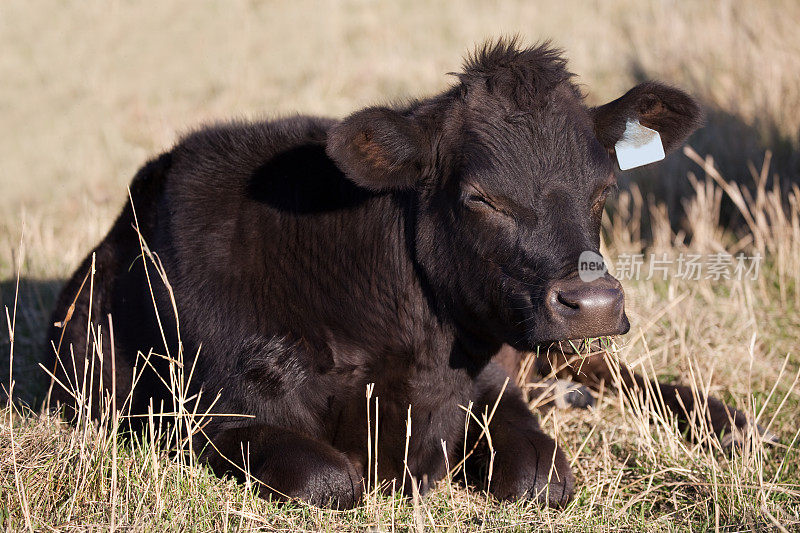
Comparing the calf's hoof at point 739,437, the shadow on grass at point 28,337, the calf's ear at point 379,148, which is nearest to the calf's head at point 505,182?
the calf's ear at point 379,148

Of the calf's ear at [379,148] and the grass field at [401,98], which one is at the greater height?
the calf's ear at [379,148]

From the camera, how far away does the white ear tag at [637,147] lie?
15.3ft

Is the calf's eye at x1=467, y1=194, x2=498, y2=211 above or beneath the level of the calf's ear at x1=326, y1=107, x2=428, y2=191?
beneath

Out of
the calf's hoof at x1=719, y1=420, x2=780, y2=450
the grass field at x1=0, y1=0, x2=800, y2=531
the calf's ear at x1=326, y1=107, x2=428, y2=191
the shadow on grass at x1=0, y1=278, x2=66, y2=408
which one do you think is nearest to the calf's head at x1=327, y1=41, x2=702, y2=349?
the calf's ear at x1=326, y1=107, x2=428, y2=191

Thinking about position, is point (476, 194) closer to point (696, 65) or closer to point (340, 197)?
point (340, 197)

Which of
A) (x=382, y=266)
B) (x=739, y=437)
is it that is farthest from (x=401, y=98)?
(x=739, y=437)

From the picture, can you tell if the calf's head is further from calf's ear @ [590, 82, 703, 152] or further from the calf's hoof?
the calf's hoof

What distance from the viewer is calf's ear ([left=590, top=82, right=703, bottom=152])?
4609mm

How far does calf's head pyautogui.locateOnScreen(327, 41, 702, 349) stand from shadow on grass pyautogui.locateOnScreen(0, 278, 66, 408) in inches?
106

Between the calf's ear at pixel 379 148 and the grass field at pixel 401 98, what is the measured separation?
156 cm

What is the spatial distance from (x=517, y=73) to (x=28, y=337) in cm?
440

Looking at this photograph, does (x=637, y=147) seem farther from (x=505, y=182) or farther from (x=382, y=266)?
(x=382, y=266)

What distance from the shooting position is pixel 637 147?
15.4 feet

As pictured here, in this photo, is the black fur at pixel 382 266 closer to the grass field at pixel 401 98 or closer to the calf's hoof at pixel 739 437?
the grass field at pixel 401 98
